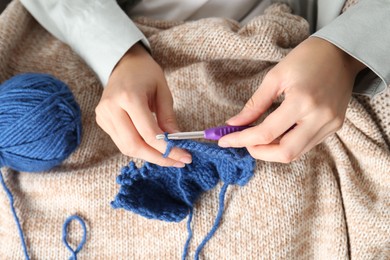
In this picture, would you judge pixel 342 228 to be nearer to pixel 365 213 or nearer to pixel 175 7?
pixel 365 213

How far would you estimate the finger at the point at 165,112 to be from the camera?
0.64 metres

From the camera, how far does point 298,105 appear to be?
0.56 metres

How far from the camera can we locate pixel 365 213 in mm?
716

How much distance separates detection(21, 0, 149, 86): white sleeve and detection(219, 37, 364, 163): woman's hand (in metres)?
0.24

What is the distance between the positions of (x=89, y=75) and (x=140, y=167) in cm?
20

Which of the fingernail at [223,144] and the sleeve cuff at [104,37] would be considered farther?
the sleeve cuff at [104,37]

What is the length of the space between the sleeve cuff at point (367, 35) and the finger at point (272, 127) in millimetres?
139

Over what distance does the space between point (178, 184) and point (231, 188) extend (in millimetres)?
87

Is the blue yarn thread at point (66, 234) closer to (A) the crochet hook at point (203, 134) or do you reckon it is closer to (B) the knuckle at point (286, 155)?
(A) the crochet hook at point (203, 134)

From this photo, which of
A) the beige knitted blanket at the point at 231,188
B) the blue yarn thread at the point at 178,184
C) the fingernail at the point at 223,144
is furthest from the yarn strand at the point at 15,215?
the fingernail at the point at 223,144

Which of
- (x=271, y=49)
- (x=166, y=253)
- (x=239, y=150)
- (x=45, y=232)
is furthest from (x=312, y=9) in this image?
(x=45, y=232)

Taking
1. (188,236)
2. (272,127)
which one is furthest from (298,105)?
(188,236)

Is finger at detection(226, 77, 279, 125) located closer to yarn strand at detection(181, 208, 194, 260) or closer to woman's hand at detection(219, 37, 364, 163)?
woman's hand at detection(219, 37, 364, 163)

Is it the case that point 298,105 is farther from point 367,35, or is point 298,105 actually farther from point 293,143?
point 367,35
